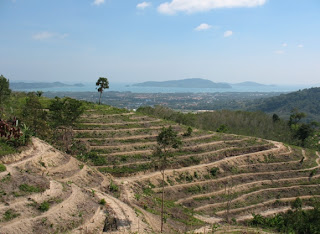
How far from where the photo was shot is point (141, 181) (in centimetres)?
2800

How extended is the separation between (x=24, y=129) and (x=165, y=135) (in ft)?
34.5

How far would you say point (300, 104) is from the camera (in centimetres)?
16100

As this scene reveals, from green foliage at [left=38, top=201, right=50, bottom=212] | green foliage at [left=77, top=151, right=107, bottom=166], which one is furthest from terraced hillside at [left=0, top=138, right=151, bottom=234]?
green foliage at [left=77, top=151, right=107, bottom=166]

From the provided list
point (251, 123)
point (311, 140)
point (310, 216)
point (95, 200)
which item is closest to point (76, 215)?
point (95, 200)

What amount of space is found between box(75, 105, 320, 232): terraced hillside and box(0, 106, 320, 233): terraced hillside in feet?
0.43

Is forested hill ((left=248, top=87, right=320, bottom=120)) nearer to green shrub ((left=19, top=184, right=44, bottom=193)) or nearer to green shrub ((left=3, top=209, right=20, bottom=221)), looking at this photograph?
green shrub ((left=19, top=184, right=44, bottom=193))

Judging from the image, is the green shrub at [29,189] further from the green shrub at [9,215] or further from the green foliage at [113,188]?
the green foliage at [113,188]

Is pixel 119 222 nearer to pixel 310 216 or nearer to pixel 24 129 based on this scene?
pixel 24 129

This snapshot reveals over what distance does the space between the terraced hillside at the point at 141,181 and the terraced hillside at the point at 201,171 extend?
0.13m

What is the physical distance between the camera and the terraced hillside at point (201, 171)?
87.0 ft

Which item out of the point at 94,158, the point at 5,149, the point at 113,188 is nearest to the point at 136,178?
the point at 94,158

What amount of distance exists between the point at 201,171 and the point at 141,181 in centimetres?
902

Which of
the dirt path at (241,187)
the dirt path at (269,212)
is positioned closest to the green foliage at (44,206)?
the dirt path at (241,187)

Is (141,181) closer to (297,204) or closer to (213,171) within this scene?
(213,171)
